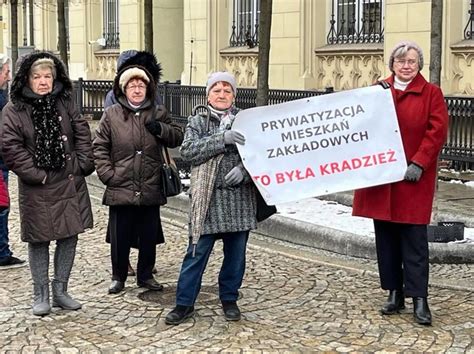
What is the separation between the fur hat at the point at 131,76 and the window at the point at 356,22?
32.1 feet

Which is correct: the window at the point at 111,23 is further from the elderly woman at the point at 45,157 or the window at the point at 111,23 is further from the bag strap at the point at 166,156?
Result: the elderly woman at the point at 45,157

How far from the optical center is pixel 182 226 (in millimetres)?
10016

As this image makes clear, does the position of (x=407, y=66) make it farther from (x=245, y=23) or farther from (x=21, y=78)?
(x=245, y=23)

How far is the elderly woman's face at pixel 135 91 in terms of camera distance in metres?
6.88

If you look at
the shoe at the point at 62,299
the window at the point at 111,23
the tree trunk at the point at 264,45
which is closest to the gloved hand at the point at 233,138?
the shoe at the point at 62,299

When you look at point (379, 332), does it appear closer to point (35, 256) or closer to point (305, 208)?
point (35, 256)

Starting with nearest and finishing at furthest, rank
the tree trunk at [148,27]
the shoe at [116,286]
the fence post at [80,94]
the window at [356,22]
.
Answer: the shoe at [116,286] → the tree trunk at [148,27] → the window at [356,22] → the fence post at [80,94]

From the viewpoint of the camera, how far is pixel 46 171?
6.31 m

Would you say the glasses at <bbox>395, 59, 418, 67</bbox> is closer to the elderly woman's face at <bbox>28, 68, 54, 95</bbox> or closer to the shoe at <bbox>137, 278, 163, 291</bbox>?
the elderly woman's face at <bbox>28, 68, 54, 95</bbox>

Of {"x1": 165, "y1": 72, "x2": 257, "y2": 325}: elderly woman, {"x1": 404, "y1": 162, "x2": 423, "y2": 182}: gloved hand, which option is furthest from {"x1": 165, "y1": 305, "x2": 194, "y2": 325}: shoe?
{"x1": 404, "y1": 162, "x2": 423, "y2": 182}: gloved hand

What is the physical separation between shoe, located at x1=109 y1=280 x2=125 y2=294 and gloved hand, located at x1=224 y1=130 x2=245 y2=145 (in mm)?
1822

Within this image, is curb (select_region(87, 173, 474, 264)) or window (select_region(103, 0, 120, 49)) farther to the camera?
window (select_region(103, 0, 120, 49))

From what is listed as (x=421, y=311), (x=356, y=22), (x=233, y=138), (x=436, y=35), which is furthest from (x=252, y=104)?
(x=421, y=311)

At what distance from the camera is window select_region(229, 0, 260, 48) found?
19578mm
